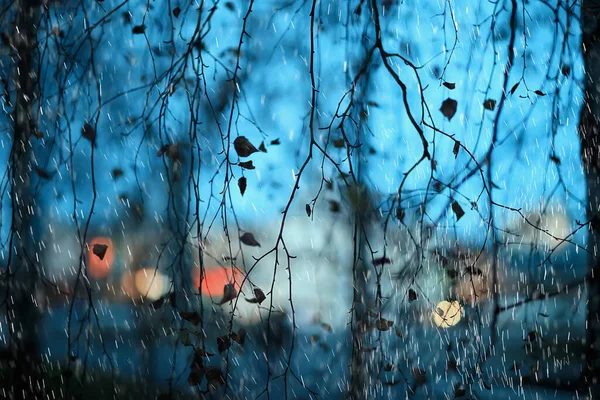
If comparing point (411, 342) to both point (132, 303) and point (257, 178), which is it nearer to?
point (257, 178)

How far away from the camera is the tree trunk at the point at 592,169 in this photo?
1269 millimetres

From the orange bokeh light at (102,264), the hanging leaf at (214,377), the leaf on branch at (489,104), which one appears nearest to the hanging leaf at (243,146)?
the hanging leaf at (214,377)

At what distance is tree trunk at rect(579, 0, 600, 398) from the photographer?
1.27 meters

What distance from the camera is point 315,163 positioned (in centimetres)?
180

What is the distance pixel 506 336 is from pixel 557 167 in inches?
52.3

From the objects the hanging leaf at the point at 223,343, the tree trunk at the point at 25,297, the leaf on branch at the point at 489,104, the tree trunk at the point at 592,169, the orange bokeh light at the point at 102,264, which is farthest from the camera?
the orange bokeh light at the point at 102,264

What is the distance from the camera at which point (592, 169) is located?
4.18ft

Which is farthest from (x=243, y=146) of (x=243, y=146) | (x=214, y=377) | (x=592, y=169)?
(x=592, y=169)

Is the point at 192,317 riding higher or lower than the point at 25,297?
lower

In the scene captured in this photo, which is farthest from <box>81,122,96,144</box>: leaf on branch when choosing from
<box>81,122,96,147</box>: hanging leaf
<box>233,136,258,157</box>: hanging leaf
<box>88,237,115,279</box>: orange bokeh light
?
<box>88,237,115,279</box>: orange bokeh light

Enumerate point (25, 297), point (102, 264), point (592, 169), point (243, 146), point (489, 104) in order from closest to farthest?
point (243, 146) < point (489, 104) < point (592, 169) < point (25, 297) < point (102, 264)

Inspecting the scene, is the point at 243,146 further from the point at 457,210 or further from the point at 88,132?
the point at 457,210

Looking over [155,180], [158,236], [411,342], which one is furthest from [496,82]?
[158,236]

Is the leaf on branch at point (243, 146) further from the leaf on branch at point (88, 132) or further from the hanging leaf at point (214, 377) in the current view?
the hanging leaf at point (214, 377)
